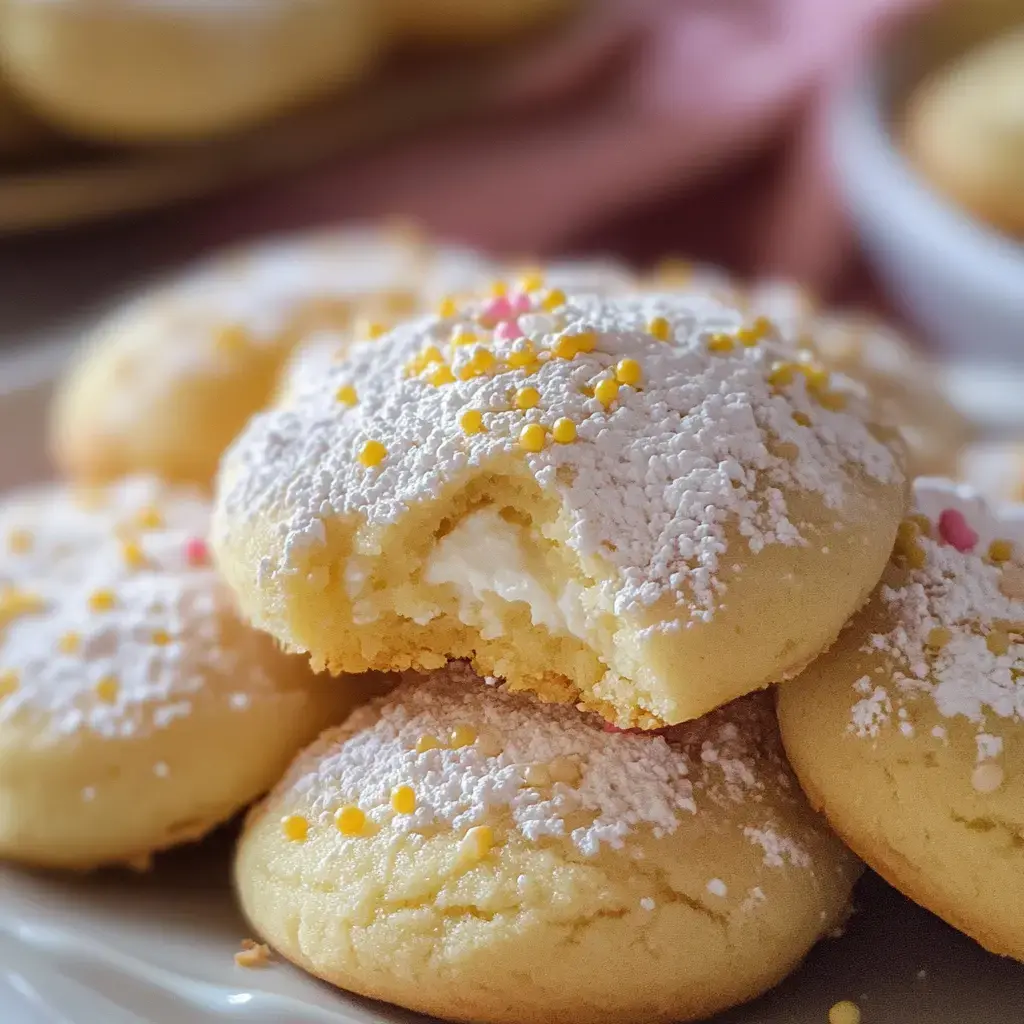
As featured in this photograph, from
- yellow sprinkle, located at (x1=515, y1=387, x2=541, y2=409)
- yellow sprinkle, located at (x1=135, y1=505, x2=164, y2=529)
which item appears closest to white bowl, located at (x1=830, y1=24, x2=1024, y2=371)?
yellow sprinkle, located at (x1=515, y1=387, x2=541, y2=409)

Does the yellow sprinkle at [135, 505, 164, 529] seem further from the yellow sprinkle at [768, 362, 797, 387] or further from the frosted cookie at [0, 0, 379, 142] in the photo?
the frosted cookie at [0, 0, 379, 142]

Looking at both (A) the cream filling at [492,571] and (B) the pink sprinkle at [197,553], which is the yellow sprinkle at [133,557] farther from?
(A) the cream filling at [492,571]

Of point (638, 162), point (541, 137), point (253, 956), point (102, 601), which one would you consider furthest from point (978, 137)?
point (253, 956)

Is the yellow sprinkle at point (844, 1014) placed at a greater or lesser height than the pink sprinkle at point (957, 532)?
lesser

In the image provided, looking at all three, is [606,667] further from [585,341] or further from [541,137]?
[541,137]

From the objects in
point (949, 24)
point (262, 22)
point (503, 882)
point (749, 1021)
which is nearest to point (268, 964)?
point (503, 882)

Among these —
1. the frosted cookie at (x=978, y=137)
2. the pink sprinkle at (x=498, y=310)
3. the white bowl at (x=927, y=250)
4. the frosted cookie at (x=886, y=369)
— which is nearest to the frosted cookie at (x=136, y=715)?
the pink sprinkle at (x=498, y=310)
